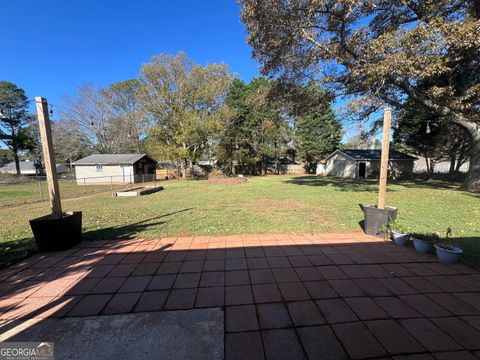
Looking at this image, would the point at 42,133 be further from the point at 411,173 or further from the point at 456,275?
the point at 411,173

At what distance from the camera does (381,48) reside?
22.5ft

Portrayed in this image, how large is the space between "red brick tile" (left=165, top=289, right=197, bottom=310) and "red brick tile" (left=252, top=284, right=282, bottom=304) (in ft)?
2.17

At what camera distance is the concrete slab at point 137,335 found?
1674 millimetres

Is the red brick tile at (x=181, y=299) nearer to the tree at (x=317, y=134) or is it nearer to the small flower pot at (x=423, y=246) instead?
the small flower pot at (x=423, y=246)

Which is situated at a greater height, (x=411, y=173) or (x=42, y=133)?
(x=42, y=133)

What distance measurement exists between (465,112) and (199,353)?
562 inches

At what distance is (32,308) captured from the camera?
225cm

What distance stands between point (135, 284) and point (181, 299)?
0.70 meters

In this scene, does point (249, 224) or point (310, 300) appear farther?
point (249, 224)

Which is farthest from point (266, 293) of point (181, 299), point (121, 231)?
point (121, 231)

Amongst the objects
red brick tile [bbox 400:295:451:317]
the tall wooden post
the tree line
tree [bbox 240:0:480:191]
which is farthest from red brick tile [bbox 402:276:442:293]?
the tree line

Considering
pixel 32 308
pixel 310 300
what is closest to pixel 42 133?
pixel 32 308

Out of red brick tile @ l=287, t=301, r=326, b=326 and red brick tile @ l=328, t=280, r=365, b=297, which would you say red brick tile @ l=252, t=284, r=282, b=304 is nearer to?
red brick tile @ l=287, t=301, r=326, b=326

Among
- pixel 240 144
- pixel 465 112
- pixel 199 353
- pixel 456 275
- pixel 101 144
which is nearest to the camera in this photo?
pixel 199 353
